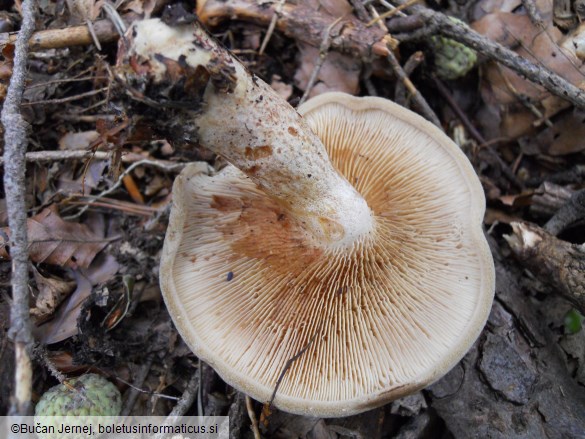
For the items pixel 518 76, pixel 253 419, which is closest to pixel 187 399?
pixel 253 419

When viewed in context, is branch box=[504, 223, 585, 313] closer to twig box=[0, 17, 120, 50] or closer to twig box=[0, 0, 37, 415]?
twig box=[0, 0, 37, 415]

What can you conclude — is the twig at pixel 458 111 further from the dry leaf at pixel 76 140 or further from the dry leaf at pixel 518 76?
the dry leaf at pixel 76 140

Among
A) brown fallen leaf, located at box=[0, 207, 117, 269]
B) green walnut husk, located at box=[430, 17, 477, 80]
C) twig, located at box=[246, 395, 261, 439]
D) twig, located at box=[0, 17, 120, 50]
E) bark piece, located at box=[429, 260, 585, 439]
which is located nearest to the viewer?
bark piece, located at box=[429, 260, 585, 439]

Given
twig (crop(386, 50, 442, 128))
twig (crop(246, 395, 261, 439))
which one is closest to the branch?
twig (crop(386, 50, 442, 128))

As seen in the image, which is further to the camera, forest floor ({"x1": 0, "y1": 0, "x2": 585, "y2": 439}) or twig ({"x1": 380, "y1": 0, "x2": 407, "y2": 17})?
twig ({"x1": 380, "y1": 0, "x2": 407, "y2": 17})

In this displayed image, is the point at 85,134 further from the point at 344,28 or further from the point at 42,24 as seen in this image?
the point at 344,28

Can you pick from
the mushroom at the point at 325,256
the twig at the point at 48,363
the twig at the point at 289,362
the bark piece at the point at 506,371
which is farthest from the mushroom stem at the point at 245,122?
the twig at the point at 48,363
